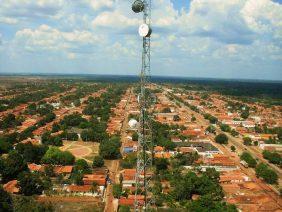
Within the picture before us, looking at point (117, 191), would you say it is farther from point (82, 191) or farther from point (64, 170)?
point (64, 170)

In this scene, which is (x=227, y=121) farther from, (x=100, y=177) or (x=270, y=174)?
(x=100, y=177)

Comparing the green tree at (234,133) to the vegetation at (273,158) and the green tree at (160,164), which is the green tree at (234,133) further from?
the green tree at (160,164)

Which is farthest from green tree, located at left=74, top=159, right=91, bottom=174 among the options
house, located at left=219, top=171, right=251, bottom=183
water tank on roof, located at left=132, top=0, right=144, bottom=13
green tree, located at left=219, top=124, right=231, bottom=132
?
Result: green tree, located at left=219, top=124, right=231, bottom=132

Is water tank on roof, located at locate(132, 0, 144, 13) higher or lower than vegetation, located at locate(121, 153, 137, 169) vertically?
higher

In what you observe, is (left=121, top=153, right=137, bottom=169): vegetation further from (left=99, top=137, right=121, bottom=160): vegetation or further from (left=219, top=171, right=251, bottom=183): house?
(left=219, top=171, right=251, bottom=183): house

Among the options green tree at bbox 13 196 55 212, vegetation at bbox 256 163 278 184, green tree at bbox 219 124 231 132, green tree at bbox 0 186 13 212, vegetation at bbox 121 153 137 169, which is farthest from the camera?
green tree at bbox 219 124 231 132

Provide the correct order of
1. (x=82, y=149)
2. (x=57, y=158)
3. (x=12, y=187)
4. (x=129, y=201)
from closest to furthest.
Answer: (x=129, y=201)
(x=12, y=187)
(x=57, y=158)
(x=82, y=149)

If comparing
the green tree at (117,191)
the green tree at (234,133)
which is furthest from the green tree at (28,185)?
the green tree at (234,133)

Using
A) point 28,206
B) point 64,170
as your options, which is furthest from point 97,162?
point 28,206
